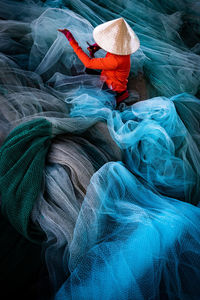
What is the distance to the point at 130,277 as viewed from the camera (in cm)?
95

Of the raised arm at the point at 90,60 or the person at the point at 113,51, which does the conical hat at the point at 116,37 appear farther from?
the raised arm at the point at 90,60

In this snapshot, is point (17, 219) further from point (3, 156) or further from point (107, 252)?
point (107, 252)

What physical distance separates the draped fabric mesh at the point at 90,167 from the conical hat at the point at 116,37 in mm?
356

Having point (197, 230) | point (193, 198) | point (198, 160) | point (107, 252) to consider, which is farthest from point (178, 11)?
point (107, 252)

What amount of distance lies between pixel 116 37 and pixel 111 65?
0.19m

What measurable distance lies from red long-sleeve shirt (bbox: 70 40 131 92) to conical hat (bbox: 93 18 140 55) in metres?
0.09

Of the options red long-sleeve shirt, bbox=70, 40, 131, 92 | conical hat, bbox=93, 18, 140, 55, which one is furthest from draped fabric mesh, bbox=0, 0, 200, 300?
conical hat, bbox=93, 18, 140, 55

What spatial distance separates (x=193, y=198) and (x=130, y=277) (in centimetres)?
71

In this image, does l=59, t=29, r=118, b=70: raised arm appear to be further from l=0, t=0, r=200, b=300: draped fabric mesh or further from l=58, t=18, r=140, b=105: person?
l=0, t=0, r=200, b=300: draped fabric mesh

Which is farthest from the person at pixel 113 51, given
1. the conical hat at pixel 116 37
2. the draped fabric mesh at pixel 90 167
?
the draped fabric mesh at pixel 90 167

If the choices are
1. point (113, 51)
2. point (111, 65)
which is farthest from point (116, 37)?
point (111, 65)

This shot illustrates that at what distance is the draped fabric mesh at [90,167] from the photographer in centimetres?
102

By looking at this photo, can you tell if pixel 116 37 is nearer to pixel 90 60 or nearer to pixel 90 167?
pixel 90 60

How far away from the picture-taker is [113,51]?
4.90ft
